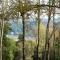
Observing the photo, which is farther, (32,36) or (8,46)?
(32,36)

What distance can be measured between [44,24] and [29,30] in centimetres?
55

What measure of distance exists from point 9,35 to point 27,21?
0.77 m

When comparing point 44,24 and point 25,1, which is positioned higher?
point 25,1

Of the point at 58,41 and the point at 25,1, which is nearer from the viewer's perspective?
the point at 25,1

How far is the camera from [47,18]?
1066 centimetres

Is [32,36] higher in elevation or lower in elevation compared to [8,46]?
higher

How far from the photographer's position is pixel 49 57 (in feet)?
35.3

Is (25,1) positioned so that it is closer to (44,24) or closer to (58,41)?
(44,24)

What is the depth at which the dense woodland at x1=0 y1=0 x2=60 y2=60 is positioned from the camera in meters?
10.6

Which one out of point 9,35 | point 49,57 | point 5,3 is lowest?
point 49,57

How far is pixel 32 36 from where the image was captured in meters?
10.8

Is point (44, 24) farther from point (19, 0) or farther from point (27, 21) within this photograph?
point (19, 0)

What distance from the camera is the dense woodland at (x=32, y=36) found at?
34.9 ft

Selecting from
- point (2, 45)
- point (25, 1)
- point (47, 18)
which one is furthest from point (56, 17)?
point (2, 45)
